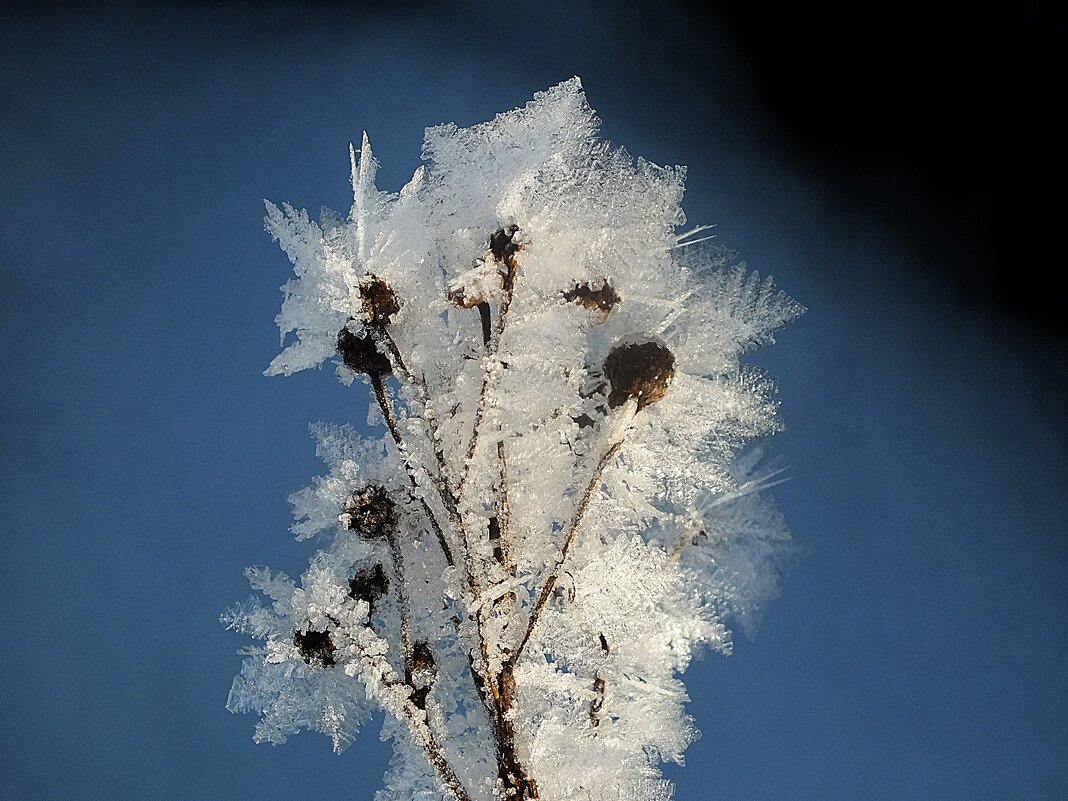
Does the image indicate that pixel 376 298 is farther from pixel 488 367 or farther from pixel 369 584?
pixel 369 584

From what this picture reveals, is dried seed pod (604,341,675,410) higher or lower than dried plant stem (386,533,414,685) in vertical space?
higher

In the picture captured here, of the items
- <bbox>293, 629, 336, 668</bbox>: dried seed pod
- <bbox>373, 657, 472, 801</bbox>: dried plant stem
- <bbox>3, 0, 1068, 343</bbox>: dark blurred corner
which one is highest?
<bbox>3, 0, 1068, 343</bbox>: dark blurred corner

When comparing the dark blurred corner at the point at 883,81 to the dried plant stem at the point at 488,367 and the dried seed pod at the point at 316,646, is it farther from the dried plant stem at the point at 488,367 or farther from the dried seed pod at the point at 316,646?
the dried seed pod at the point at 316,646

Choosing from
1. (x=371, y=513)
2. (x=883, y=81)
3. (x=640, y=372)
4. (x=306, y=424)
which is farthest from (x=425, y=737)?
(x=883, y=81)

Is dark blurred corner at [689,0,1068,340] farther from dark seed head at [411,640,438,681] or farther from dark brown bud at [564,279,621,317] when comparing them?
dark seed head at [411,640,438,681]

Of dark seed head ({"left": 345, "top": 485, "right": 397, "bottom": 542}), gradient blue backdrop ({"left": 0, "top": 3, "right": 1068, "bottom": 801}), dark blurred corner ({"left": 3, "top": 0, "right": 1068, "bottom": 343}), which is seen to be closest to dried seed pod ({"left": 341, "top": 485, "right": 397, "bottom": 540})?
dark seed head ({"left": 345, "top": 485, "right": 397, "bottom": 542})
